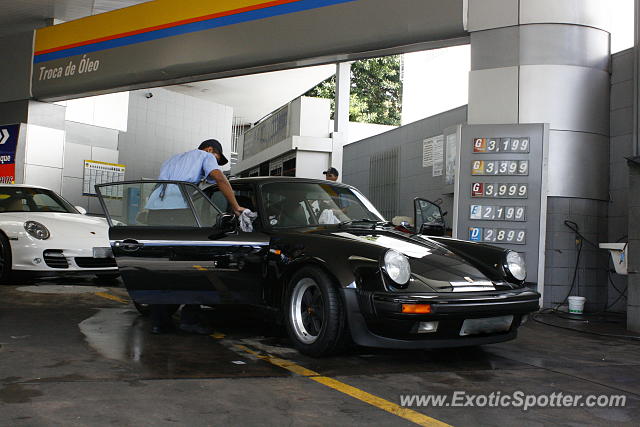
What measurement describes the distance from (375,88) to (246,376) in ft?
98.1

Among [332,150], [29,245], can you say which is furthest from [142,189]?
[332,150]

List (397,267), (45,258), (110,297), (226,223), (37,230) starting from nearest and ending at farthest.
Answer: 1. (397,267)
2. (226,223)
3. (110,297)
4. (45,258)
5. (37,230)

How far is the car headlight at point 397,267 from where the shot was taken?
3.35 m

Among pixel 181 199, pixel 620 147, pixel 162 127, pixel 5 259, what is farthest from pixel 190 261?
pixel 162 127

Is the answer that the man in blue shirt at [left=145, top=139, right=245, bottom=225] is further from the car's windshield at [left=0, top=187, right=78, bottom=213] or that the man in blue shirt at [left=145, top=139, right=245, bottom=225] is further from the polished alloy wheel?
the car's windshield at [left=0, top=187, right=78, bottom=213]

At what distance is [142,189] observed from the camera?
4.31 m

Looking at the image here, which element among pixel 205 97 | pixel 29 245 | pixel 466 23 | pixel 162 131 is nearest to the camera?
pixel 29 245

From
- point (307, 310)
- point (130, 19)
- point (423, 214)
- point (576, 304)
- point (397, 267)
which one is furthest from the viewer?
point (130, 19)

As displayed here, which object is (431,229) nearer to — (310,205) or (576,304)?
(310,205)

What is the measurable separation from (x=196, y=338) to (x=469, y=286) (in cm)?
185

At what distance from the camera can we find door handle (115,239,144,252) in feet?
13.2

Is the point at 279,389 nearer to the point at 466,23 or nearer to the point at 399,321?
the point at 399,321

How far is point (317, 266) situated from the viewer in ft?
11.8

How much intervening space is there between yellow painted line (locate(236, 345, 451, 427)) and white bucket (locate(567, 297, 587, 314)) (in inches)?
159
